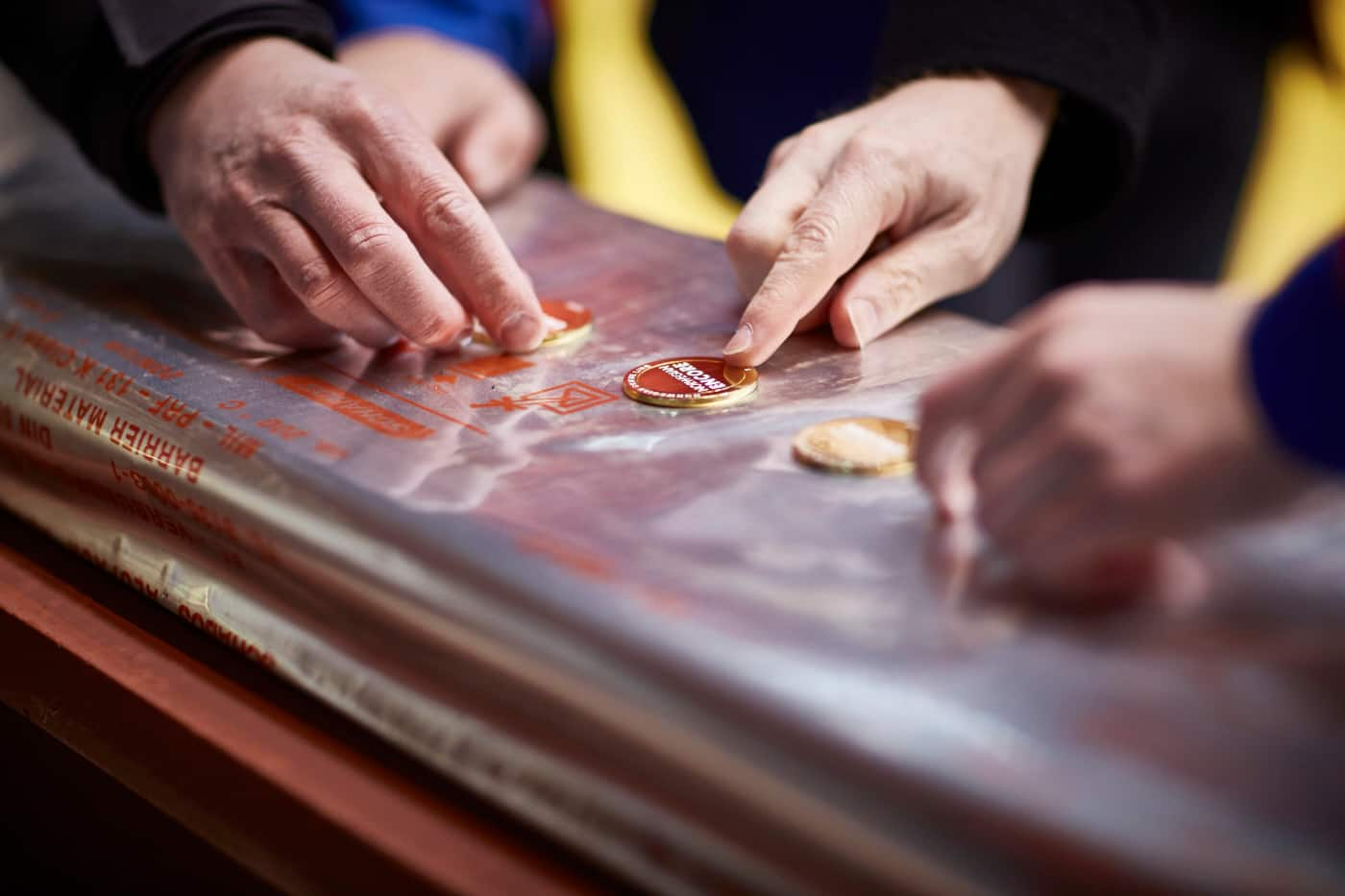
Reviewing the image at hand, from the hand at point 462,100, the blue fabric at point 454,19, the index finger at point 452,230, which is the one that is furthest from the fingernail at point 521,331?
the blue fabric at point 454,19

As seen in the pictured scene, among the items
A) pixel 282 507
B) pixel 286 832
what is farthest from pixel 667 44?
pixel 286 832

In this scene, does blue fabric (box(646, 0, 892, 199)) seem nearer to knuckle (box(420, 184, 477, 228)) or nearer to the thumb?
the thumb

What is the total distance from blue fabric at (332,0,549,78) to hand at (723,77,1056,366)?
0.53m

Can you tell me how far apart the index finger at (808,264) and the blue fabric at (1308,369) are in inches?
11.4

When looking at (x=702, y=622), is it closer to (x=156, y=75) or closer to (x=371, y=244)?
(x=371, y=244)

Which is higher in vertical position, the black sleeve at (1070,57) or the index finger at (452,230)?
the black sleeve at (1070,57)

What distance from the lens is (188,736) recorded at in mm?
488

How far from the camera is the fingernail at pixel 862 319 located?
653 millimetres

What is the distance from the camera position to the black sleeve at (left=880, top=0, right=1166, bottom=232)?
28.7 inches

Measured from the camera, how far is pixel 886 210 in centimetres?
66

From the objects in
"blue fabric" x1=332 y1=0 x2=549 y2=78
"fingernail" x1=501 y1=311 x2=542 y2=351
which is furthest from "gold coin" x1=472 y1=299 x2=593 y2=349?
"blue fabric" x1=332 y1=0 x2=549 y2=78

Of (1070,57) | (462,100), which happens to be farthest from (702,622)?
(462,100)

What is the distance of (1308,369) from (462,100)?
80 centimetres

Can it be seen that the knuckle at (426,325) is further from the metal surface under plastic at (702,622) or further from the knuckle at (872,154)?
the knuckle at (872,154)
